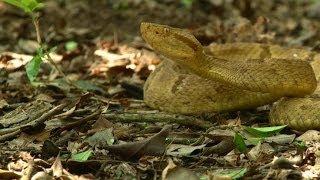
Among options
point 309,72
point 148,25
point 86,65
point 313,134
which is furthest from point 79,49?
point 313,134

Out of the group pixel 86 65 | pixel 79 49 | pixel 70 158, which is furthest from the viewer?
pixel 79 49

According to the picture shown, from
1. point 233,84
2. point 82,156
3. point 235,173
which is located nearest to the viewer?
point 235,173

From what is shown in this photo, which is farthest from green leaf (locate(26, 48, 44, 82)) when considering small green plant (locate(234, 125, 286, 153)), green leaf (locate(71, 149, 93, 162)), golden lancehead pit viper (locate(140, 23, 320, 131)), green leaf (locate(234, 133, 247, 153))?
green leaf (locate(234, 133, 247, 153))

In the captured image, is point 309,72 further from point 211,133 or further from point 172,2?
point 172,2

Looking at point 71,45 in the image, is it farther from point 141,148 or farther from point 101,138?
point 141,148

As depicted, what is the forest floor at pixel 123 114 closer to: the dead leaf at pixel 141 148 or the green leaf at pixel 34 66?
the dead leaf at pixel 141 148

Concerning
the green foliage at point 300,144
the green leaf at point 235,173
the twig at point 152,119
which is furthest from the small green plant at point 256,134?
the twig at point 152,119

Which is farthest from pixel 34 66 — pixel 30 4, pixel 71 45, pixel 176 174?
pixel 71 45
